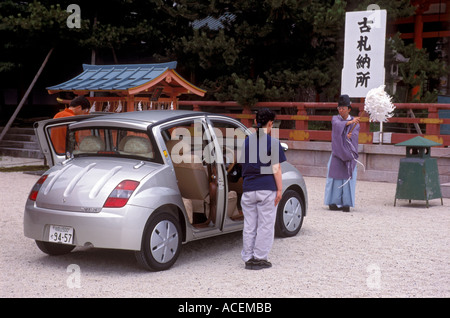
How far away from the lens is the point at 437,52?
74.5ft

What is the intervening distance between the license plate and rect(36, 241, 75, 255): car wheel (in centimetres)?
58

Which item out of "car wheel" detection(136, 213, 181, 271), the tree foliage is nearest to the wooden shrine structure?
the tree foliage

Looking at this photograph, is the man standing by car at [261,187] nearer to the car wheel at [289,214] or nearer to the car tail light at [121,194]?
the car tail light at [121,194]

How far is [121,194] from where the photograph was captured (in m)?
5.50

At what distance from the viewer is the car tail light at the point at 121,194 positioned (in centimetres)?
545

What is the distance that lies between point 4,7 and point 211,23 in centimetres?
610

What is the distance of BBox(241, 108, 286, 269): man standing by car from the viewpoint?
5.73 metres

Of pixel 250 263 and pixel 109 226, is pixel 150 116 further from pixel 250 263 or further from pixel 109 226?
pixel 250 263

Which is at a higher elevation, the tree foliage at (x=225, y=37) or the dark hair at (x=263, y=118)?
the tree foliage at (x=225, y=37)

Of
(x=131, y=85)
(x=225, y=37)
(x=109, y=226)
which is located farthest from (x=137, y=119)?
(x=225, y=37)

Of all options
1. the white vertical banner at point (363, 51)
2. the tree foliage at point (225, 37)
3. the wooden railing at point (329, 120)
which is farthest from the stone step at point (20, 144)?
the white vertical banner at point (363, 51)

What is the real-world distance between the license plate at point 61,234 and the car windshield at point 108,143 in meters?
0.92

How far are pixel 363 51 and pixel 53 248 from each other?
966 centimetres

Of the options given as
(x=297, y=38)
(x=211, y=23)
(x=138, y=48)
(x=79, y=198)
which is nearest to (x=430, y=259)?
(x=79, y=198)
